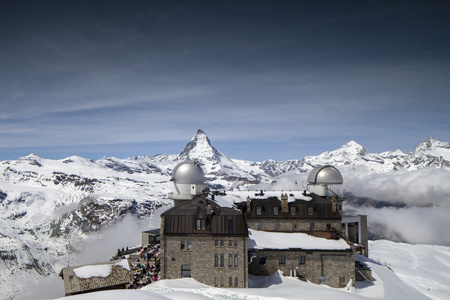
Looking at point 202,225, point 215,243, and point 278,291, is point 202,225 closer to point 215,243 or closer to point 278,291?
point 215,243

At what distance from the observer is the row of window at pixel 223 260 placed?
1797 inches

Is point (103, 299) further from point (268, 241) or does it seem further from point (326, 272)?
point (326, 272)

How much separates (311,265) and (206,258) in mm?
15458

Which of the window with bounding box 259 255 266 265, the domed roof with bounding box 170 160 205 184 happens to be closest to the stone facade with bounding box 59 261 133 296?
the window with bounding box 259 255 266 265

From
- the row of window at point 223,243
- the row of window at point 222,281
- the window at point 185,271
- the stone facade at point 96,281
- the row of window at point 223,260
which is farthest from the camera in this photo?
the window at point 185,271

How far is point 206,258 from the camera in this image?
45.9 m

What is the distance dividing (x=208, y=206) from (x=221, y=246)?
579 cm

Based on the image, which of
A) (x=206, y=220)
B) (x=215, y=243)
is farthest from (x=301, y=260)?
(x=206, y=220)

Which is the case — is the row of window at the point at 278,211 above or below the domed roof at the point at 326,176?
below

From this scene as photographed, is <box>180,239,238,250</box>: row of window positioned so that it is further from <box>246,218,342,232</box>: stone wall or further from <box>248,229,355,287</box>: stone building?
<box>246,218,342,232</box>: stone wall

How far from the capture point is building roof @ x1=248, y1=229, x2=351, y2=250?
49750mm

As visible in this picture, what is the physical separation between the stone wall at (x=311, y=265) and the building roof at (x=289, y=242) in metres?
0.84

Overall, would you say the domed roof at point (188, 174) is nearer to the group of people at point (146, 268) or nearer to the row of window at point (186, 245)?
the group of people at point (146, 268)

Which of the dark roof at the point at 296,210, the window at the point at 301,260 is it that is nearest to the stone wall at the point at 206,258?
the window at the point at 301,260
